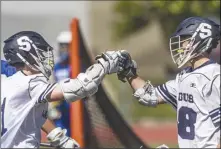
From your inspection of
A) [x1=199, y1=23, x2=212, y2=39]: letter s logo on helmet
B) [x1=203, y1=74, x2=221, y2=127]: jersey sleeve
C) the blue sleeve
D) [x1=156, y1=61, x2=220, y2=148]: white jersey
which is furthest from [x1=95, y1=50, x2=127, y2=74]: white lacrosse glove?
the blue sleeve

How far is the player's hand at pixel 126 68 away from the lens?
578 centimetres

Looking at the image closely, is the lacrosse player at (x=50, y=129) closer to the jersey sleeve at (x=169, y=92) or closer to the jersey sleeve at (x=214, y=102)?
the jersey sleeve at (x=169, y=92)

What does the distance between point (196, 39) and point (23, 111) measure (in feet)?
4.27

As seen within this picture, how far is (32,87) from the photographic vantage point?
5.53m

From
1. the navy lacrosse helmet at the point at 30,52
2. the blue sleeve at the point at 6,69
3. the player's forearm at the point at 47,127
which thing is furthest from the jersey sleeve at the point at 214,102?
the blue sleeve at the point at 6,69

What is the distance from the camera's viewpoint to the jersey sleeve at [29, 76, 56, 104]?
5.45 meters

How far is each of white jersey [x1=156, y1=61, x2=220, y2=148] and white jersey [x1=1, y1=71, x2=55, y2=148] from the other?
0.92 m

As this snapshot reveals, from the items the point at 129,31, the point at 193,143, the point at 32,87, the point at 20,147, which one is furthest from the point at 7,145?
the point at 129,31

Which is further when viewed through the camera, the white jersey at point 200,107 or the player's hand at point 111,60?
the player's hand at point 111,60

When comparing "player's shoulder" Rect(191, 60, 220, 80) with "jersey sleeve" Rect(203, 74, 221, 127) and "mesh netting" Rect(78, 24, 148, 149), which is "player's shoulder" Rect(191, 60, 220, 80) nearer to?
"jersey sleeve" Rect(203, 74, 221, 127)

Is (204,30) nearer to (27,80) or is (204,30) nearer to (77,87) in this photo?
(77,87)

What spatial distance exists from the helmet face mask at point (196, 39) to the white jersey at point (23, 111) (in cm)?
93

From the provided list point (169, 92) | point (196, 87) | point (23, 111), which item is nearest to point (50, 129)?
point (23, 111)

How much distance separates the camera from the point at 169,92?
5707mm
